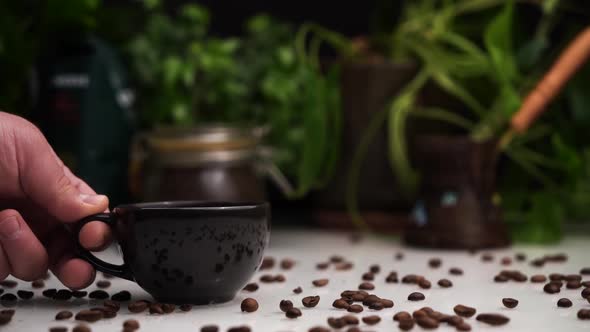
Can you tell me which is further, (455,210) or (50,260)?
(455,210)

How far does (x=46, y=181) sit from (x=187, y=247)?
0.60 feet

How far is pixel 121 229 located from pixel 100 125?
0.81m

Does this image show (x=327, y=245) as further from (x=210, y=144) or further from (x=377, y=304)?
(x=377, y=304)

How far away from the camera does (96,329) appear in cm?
86

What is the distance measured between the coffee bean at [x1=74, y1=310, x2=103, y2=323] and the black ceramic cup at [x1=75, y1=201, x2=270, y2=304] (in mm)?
61

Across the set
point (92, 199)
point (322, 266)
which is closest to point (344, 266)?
point (322, 266)

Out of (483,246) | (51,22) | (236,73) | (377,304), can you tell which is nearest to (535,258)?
(483,246)

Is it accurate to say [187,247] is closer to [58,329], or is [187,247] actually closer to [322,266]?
[58,329]

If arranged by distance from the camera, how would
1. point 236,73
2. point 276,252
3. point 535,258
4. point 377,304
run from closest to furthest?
point 377,304, point 535,258, point 276,252, point 236,73

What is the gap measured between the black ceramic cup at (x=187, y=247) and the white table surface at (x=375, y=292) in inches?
1.4

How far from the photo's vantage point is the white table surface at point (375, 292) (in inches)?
35.0

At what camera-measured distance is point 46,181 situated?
93 centimetres

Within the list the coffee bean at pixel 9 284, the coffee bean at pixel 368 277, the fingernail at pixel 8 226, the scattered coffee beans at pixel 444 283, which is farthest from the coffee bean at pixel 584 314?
the coffee bean at pixel 9 284

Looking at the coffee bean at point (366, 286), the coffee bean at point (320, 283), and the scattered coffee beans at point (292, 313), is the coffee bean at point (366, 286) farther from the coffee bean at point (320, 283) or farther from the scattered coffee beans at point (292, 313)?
the scattered coffee beans at point (292, 313)
